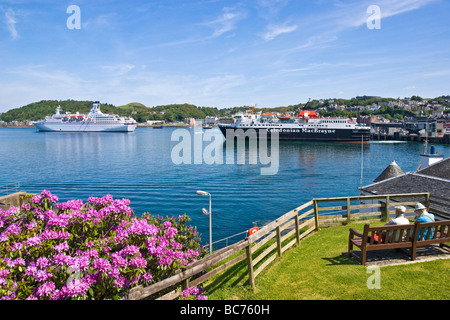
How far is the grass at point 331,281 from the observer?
5.36 meters

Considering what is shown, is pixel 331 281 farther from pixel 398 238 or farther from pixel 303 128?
pixel 303 128

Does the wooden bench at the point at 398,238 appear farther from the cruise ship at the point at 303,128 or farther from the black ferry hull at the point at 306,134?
the black ferry hull at the point at 306,134

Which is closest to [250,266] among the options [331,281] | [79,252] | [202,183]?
[331,281]

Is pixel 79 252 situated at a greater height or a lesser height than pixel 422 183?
greater

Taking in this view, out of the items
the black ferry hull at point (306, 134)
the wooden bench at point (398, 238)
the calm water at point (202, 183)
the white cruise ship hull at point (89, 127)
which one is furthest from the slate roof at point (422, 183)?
the white cruise ship hull at point (89, 127)

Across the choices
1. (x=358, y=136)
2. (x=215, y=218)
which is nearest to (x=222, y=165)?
(x=215, y=218)

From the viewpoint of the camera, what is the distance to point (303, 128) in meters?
96.5

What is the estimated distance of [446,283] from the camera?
5508 mm

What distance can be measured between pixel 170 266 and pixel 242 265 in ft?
10.6

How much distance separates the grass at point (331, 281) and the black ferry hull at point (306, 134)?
297 ft

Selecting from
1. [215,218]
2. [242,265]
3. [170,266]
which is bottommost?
[215,218]

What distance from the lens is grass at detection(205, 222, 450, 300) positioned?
5.36m

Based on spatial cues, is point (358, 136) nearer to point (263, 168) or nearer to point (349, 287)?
point (263, 168)

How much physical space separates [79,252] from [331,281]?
15.0 feet
